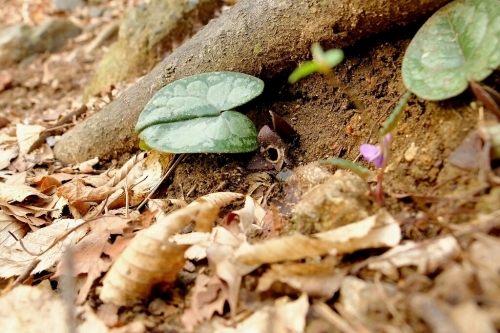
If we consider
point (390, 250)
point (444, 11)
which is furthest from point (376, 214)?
point (444, 11)

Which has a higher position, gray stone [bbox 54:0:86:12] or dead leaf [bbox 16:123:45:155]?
gray stone [bbox 54:0:86:12]

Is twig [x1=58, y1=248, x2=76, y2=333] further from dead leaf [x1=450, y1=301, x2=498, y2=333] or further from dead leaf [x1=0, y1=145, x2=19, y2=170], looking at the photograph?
→ dead leaf [x1=0, y1=145, x2=19, y2=170]

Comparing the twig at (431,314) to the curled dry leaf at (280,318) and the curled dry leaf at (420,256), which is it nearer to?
the curled dry leaf at (420,256)

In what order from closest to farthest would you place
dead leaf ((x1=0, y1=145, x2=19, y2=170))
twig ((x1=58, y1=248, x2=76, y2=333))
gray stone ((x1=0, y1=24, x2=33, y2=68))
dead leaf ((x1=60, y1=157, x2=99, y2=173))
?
twig ((x1=58, y1=248, x2=76, y2=333))
dead leaf ((x1=60, y1=157, x2=99, y2=173))
dead leaf ((x1=0, y1=145, x2=19, y2=170))
gray stone ((x1=0, y1=24, x2=33, y2=68))

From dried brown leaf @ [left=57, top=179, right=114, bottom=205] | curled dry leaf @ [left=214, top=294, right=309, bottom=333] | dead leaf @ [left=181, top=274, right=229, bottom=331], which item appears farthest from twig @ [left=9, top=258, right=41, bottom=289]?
curled dry leaf @ [left=214, top=294, right=309, bottom=333]

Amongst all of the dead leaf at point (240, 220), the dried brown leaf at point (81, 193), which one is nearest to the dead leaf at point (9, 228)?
the dried brown leaf at point (81, 193)
